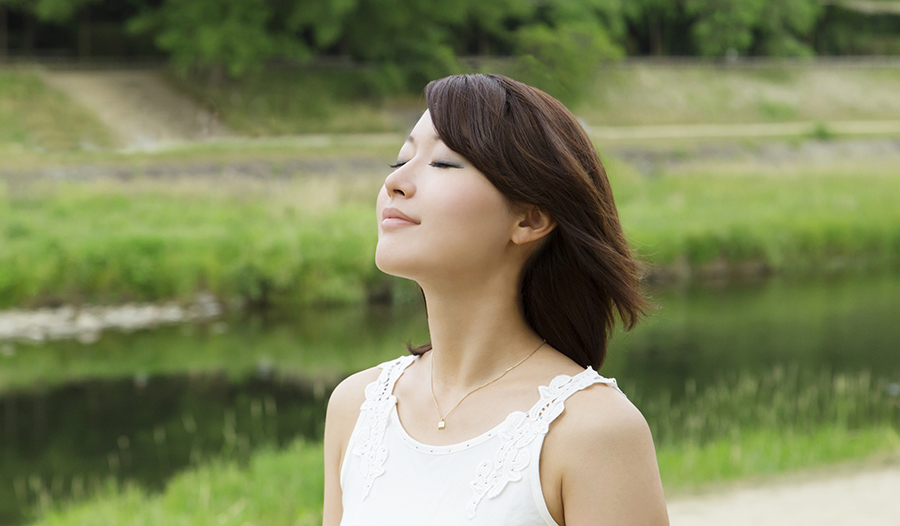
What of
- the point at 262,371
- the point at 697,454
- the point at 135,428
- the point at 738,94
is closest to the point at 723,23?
the point at 738,94

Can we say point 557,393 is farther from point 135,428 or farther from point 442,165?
point 135,428

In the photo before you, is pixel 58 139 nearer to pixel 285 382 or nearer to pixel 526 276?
pixel 285 382

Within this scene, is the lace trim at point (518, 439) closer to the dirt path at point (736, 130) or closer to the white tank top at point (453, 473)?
the white tank top at point (453, 473)

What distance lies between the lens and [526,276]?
1.60 metres

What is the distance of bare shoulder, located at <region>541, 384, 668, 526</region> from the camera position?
4.37 feet

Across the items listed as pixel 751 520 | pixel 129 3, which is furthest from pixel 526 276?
pixel 129 3

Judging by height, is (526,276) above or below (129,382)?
above

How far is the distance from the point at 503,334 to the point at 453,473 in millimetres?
247

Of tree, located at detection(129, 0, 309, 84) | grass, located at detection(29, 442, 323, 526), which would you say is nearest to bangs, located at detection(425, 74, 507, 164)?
grass, located at detection(29, 442, 323, 526)

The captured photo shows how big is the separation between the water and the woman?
634 cm

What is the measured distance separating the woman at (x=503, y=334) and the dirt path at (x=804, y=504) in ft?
14.1

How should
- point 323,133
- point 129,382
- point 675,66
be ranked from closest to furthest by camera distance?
1. point 129,382
2. point 323,133
3. point 675,66

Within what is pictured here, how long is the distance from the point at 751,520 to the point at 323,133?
77.9 feet

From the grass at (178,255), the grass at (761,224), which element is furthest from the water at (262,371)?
the grass at (761,224)
